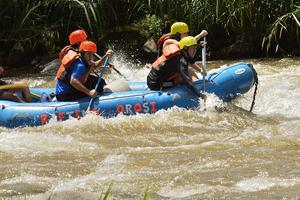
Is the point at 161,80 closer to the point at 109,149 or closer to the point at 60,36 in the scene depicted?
the point at 109,149

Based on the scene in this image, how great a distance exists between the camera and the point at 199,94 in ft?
25.0

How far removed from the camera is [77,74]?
7.60 meters

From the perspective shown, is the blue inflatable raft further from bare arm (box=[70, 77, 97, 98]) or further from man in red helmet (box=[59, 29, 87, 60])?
man in red helmet (box=[59, 29, 87, 60])

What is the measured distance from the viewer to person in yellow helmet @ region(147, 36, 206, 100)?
7691mm

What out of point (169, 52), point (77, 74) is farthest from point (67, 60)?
point (169, 52)

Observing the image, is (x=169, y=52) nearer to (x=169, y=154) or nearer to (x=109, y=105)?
(x=109, y=105)

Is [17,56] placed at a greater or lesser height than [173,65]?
lesser

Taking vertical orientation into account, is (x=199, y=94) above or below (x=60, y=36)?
above

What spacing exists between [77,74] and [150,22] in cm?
534

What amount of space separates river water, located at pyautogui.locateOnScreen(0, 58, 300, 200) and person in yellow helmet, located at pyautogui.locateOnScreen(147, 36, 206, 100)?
1.34ft

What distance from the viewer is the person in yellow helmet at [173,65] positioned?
25.2ft

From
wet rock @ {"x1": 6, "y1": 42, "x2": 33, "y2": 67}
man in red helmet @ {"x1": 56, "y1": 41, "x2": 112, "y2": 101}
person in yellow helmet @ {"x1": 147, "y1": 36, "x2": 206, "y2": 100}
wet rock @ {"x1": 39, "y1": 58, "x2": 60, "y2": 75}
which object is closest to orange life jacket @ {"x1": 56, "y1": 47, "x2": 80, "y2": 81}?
man in red helmet @ {"x1": 56, "y1": 41, "x2": 112, "y2": 101}

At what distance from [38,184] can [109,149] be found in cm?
143

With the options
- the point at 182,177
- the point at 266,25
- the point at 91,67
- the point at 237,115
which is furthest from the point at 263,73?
the point at 182,177
